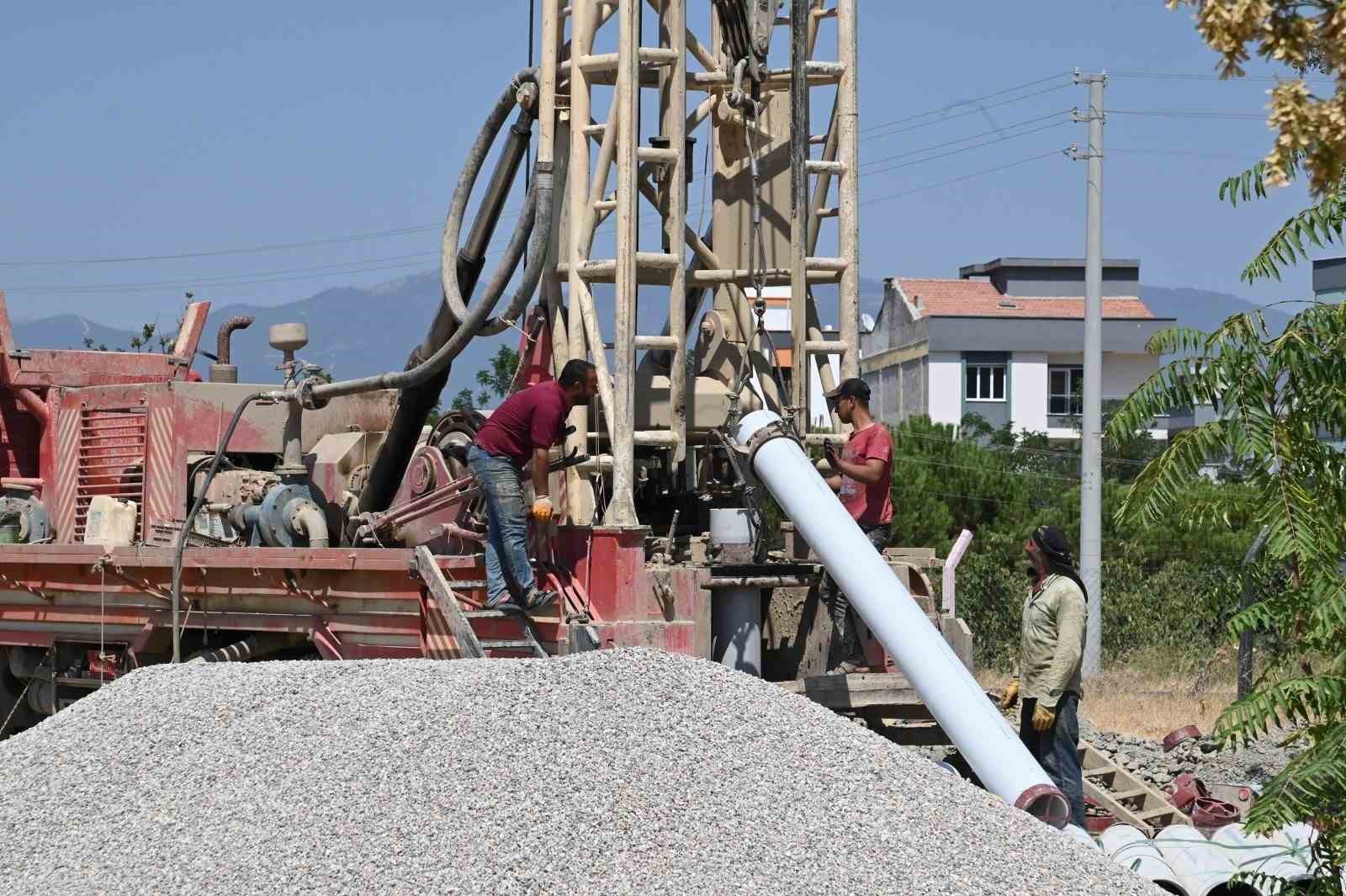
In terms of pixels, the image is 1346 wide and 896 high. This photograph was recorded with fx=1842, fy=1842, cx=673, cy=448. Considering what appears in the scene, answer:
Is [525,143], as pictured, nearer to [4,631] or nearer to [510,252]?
[510,252]

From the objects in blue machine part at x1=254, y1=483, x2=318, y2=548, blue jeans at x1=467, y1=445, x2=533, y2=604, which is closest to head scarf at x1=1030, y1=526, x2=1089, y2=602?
blue jeans at x1=467, y1=445, x2=533, y2=604

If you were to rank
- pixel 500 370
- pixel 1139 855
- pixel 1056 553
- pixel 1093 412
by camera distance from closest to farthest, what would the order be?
Result: pixel 1139 855 < pixel 1056 553 < pixel 1093 412 < pixel 500 370

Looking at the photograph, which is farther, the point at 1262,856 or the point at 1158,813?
the point at 1158,813

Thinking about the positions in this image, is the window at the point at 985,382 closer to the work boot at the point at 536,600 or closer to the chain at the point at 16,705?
the chain at the point at 16,705

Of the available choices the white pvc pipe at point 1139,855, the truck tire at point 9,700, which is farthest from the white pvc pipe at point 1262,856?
the truck tire at point 9,700

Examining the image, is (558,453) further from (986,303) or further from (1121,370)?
(986,303)

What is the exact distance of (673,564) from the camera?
10.4 meters

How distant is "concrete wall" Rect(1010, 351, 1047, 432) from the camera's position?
6506 centimetres

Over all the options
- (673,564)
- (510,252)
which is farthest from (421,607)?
(510,252)

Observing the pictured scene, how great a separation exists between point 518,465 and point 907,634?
8.68ft

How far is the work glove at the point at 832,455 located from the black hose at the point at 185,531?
3.96 metres

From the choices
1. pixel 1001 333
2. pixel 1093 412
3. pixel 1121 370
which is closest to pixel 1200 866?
pixel 1093 412

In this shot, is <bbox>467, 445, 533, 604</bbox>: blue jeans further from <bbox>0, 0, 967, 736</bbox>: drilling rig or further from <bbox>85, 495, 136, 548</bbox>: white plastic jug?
<bbox>85, 495, 136, 548</bbox>: white plastic jug

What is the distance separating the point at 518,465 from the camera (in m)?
10.5
